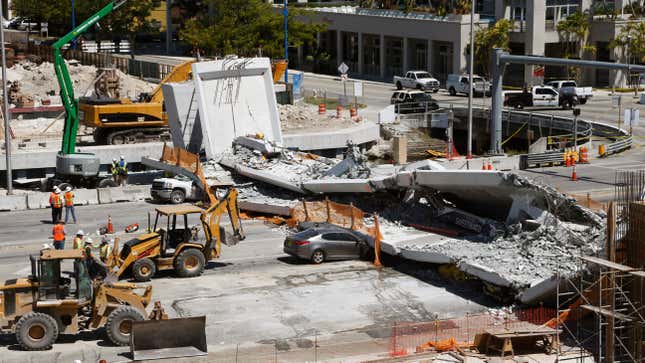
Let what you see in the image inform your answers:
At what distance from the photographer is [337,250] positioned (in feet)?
110

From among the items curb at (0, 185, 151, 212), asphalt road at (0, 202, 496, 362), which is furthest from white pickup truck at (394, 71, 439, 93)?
asphalt road at (0, 202, 496, 362)

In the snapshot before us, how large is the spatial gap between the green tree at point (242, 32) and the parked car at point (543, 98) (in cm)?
2092

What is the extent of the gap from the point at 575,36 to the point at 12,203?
5336 centimetres

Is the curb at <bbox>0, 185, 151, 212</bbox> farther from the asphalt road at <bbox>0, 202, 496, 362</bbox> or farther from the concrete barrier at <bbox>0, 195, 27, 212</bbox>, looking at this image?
the asphalt road at <bbox>0, 202, 496, 362</bbox>

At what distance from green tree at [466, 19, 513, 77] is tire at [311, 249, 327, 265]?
5146 cm

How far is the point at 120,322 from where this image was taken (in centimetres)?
2478

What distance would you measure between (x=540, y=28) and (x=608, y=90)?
6.83m

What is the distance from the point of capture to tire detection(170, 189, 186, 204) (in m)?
42.5

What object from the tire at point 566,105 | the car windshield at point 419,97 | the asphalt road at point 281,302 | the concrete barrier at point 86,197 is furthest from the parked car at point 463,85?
the asphalt road at point 281,302

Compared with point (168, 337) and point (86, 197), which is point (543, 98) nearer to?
point (86, 197)

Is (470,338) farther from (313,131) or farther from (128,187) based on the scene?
(313,131)

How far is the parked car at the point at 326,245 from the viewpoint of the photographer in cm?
3325

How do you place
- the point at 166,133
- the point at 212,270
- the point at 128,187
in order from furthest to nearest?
the point at 166,133 < the point at 128,187 < the point at 212,270

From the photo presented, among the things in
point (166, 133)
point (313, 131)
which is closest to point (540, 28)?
point (313, 131)
